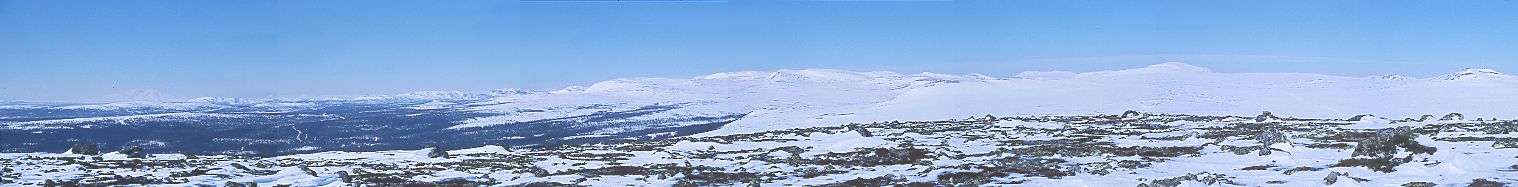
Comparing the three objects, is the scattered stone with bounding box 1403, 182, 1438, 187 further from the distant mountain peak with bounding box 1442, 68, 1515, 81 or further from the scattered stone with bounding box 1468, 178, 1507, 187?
the distant mountain peak with bounding box 1442, 68, 1515, 81

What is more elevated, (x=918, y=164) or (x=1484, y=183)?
(x=1484, y=183)

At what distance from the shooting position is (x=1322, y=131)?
44.8 meters

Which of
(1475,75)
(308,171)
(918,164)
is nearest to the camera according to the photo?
(308,171)

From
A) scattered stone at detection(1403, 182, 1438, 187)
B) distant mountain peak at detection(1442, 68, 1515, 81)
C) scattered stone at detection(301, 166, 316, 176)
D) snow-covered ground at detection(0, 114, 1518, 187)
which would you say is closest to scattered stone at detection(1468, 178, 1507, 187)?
snow-covered ground at detection(0, 114, 1518, 187)

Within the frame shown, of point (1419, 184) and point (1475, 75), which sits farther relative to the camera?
point (1475, 75)

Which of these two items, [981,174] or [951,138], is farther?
[951,138]

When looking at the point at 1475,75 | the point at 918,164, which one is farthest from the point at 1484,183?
the point at 1475,75

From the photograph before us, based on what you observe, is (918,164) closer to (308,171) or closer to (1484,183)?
(1484,183)

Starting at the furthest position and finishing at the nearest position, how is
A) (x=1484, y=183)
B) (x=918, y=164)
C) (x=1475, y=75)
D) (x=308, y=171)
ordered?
(x=1475, y=75) → (x=918, y=164) → (x=308, y=171) → (x=1484, y=183)

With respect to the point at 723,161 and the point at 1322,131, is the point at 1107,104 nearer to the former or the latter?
the point at 1322,131

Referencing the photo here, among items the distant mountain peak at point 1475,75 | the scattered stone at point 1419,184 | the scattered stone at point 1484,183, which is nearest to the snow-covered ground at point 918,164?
the scattered stone at point 1419,184

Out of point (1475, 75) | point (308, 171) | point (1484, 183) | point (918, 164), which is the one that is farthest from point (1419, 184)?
point (1475, 75)

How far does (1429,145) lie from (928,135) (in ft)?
77.2

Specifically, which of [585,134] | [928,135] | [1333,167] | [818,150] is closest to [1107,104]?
[585,134]
